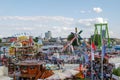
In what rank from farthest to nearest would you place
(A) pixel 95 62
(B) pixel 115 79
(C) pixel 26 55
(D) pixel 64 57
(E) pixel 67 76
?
(C) pixel 26 55 → (D) pixel 64 57 → (A) pixel 95 62 → (E) pixel 67 76 → (B) pixel 115 79

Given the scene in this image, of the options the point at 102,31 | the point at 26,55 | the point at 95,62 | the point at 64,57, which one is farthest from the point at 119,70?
the point at 26,55

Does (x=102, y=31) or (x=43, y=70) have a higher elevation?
(x=102, y=31)

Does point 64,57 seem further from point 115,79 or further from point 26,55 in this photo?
point 115,79

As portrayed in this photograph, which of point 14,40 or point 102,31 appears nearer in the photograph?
point 102,31

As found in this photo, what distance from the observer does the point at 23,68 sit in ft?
107

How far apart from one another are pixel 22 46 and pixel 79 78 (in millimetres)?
23395

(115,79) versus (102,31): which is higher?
(102,31)

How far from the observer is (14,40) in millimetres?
52406

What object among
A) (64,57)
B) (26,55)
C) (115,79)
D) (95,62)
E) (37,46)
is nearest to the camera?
(115,79)

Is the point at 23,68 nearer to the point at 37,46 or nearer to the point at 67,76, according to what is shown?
the point at 67,76

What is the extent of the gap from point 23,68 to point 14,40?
20201 millimetres

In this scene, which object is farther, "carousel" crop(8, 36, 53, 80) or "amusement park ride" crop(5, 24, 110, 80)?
"carousel" crop(8, 36, 53, 80)

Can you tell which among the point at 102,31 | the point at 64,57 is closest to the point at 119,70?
the point at 102,31

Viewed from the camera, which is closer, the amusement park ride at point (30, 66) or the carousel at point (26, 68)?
the amusement park ride at point (30, 66)
